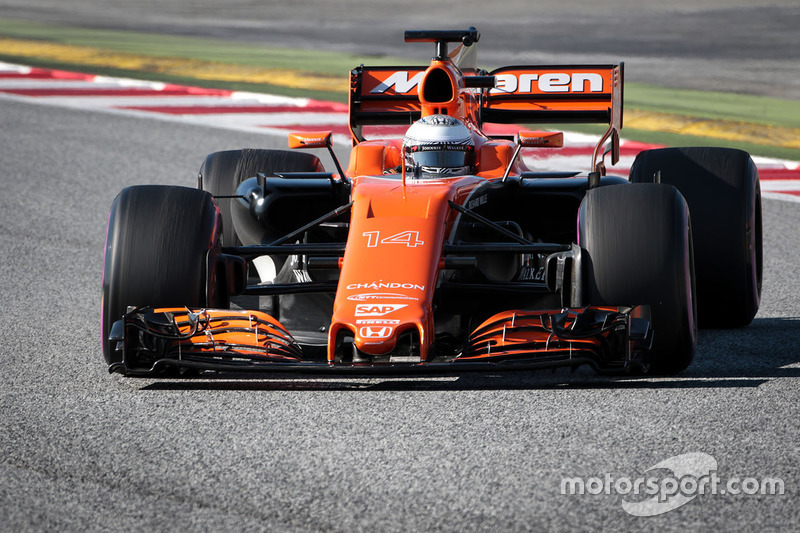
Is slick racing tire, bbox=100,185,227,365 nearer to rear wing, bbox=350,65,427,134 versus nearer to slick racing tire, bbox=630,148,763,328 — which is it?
rear wing, bbox=350,65,427,134

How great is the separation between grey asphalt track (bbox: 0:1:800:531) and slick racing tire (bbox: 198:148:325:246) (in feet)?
4.53

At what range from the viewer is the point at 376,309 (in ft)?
19.2

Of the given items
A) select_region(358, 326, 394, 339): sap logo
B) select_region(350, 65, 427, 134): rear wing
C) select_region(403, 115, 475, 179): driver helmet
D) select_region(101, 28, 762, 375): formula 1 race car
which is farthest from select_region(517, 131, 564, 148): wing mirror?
select_region(358, 326, 394, 339): sap logo

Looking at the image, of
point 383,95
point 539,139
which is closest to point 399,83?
point 383,95

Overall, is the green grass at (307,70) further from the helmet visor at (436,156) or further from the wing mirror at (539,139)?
the helmet visor at (436,156)

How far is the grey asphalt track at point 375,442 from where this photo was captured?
4434mm

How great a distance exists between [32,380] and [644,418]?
2.83m

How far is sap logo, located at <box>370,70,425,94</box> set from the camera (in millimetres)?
8766

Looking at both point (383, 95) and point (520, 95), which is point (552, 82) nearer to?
point (520, 95)

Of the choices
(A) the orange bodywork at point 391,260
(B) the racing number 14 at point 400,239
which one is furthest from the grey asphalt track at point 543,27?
(B) the racing number 14 at point 400,239

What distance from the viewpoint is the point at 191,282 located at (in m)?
6.19

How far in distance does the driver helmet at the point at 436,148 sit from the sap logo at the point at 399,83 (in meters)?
1.37

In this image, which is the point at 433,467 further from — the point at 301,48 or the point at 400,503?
the point at 301,48

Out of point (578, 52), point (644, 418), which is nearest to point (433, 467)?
point (644, 418)
